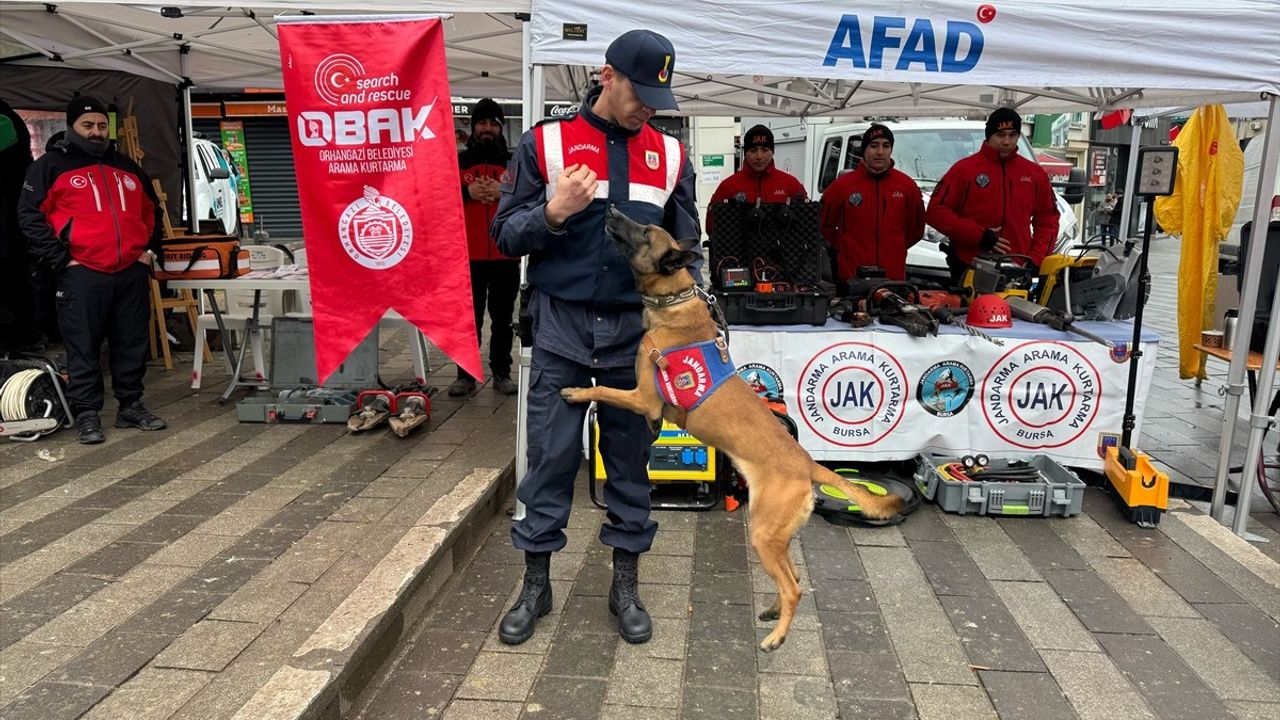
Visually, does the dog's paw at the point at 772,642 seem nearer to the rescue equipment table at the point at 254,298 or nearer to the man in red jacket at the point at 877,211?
the rescue equipment table at the point at 254,298

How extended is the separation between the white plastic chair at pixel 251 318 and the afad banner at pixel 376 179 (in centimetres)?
259

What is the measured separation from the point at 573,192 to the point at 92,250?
422 cm

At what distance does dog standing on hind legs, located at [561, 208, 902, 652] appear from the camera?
2865 millimetres

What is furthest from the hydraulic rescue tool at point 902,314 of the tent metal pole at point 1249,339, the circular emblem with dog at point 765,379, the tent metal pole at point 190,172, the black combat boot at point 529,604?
the tent metal pole at point 190,172

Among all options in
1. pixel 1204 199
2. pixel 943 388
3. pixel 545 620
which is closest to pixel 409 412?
pixel 545 620

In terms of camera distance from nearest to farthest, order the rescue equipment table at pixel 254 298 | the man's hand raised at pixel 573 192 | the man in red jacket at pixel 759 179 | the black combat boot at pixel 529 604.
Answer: the man's hand raised at pixel 573 192 → the black combat boot at pixel 529 604 → the rescue equipment table at pixel 254 298 → the man in red jacket at pixel 759 179

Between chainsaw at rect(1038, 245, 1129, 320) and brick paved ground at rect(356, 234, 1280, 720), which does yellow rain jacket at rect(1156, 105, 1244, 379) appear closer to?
chainsaw at rect(1038, 245, 1129, 320)

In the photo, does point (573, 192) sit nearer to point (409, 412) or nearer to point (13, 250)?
point (409, 412)

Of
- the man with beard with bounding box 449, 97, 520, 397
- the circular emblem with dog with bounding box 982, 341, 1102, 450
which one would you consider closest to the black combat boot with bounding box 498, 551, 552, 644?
the circular emblem with dog with bounding box 982, 341, 1102, 450

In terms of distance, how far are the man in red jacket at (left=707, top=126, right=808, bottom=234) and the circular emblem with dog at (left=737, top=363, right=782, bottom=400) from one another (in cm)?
246

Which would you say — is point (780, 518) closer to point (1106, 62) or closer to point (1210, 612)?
point (1210, 612)

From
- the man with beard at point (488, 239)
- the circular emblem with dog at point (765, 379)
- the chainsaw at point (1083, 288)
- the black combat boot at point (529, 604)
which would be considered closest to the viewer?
the black combat boot at point (529, 604)

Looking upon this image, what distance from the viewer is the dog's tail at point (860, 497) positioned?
9.72ft

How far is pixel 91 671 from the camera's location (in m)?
2.63
